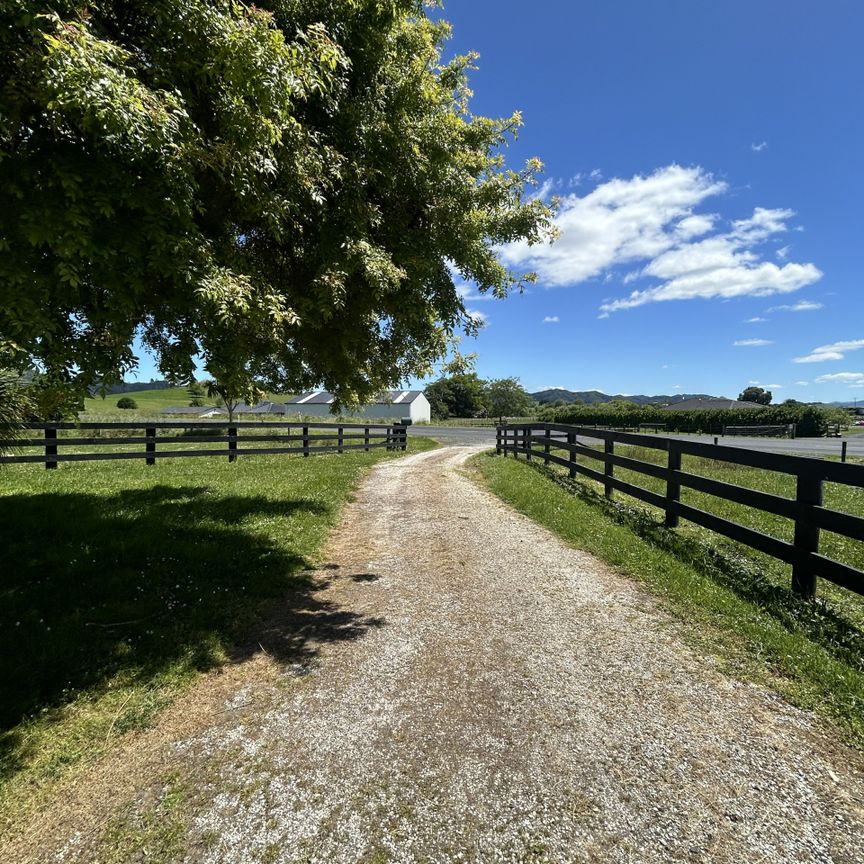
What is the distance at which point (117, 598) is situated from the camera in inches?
179

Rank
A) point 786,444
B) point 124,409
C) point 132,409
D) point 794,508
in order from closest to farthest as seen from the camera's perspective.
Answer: point 794,508
point 786,444
point 124,409
point 132,409

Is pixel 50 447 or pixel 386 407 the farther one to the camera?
pixel 386 407

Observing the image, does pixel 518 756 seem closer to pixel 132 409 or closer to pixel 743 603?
pixel 743 603

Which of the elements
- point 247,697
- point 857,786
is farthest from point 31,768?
point 857,786

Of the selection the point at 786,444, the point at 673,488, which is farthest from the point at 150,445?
the point at 786,444

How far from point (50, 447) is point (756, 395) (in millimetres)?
169355

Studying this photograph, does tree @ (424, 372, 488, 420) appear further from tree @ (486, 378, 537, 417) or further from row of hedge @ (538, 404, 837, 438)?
row of hedge @ (538, 404, 837, 438)

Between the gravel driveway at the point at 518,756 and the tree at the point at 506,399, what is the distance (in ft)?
335

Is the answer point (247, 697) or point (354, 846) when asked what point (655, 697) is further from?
point (247, 697)

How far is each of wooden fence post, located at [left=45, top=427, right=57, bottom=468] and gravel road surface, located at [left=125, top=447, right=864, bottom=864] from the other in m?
10.1

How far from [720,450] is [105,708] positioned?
23.3ft

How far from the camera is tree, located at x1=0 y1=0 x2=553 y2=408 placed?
8.70 ft

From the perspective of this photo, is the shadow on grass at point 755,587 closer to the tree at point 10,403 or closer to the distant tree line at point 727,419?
the tree at point 10,403

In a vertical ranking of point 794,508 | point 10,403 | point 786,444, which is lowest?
point 786,444
